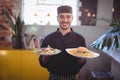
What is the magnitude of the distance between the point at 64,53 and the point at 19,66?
4.97 feet

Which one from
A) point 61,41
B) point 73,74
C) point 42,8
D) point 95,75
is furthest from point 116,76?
point 42,8

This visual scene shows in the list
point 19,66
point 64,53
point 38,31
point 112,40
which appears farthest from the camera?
point 38,31

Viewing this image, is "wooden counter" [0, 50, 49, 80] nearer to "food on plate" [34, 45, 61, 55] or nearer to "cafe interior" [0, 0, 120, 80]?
"cafe interior" [0, 0, 120, 80]

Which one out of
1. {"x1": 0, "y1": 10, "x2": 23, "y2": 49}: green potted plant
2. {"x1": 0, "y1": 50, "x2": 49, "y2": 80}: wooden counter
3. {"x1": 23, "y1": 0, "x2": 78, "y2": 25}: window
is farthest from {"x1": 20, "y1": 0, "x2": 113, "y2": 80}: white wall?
{"x1": 0, "y1": 50, "x2": 49, "y2": 80}: wooden counter

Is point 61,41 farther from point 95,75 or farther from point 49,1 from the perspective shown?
point 49,1

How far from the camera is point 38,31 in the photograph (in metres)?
4.14

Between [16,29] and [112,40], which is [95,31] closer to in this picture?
[16,29]

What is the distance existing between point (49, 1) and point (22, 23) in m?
0.67

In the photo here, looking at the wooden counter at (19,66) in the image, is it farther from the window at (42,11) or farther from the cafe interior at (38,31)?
the window at (42,11)

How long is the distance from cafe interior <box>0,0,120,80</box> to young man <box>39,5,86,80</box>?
1271mm

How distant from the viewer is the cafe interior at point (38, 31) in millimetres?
3816

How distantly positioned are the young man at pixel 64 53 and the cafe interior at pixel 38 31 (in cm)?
127

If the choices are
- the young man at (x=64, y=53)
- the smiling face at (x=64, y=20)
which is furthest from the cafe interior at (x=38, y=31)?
the smiling face at (x=64, y=20)

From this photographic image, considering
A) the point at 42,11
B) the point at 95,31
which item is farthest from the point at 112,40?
the point at 42,11
